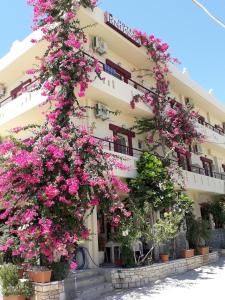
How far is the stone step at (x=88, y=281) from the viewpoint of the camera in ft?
35.1

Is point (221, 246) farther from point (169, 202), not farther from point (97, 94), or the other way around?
point (97, 94)

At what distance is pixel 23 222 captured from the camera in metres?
9.76

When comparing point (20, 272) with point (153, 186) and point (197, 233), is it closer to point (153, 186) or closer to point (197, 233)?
point (153, 186)

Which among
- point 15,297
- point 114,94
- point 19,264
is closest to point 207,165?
point 114,94

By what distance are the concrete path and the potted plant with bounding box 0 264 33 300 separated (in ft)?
7.85

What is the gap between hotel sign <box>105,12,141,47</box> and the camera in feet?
52.4

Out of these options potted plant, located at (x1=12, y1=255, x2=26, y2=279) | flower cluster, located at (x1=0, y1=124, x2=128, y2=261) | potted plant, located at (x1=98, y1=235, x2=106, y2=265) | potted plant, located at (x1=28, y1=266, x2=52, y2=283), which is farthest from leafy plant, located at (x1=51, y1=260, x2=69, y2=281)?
potted plant, located at (x1=98, y1=235, x2=106, y2=265)

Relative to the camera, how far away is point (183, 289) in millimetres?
10773

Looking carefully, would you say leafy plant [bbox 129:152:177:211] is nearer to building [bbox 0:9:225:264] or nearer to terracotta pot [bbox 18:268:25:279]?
building [bbox 0:9:225:264]

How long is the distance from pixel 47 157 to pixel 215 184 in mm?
14749

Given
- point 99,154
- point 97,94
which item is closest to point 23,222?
point 99,154

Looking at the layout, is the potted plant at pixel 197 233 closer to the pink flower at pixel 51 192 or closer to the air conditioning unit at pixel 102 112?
the air conditioning unit at pixel 102 112

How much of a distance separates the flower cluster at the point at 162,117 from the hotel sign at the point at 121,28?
1.39 ft

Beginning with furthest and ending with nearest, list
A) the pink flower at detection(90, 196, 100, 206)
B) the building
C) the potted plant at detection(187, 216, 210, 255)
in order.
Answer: the potted plant at detection(187, 216, 210, 255)
the building
the pink flower at detection(90, 196, 100, 206)
